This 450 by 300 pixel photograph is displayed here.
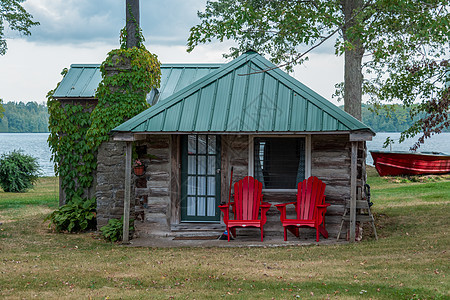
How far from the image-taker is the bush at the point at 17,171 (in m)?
16.9

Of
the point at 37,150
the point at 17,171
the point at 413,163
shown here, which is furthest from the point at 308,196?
the point at 37,150

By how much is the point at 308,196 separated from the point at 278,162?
0.85 metres

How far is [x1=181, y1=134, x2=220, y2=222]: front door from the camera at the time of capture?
372 inches

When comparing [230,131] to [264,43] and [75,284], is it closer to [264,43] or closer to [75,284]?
[75,284]

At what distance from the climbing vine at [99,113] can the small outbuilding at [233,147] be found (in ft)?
4.96

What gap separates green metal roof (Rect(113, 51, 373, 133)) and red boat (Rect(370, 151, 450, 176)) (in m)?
13.3

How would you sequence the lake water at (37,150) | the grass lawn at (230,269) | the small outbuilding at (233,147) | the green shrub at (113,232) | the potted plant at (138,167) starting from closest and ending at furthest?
the grass lawn at (230,269)
the small outbuilding at (233,147)
the potted plant at (138,167)
the green shrub at (113,232)
the lake water at (37,150)

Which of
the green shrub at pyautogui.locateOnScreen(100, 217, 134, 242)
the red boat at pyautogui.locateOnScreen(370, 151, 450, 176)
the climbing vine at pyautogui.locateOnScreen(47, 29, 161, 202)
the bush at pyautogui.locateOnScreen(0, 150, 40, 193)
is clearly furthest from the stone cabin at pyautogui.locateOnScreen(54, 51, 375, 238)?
the red boat at pyautogui.locateOnScreen(370, 151, 450, 176)

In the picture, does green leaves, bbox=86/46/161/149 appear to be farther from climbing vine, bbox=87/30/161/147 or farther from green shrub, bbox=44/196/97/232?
green shrub, bbox=44/196/97/232

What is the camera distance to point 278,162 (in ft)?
29.9

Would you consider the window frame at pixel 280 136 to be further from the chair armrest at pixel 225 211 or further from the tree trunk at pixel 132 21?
the tree trunk at pixel 132 21

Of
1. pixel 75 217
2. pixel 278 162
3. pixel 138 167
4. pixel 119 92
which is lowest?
pixel 75 217

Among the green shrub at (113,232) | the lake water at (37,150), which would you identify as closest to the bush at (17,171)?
the lake water at (37,150)

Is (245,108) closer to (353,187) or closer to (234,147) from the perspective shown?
(234,147)
